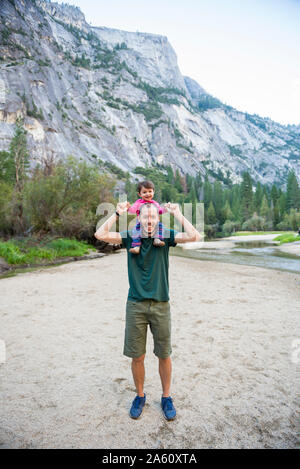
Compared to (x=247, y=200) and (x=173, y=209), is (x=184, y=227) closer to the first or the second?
(x=173, y=209)

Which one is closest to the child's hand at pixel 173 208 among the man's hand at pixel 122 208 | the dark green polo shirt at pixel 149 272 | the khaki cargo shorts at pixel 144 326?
the dark green polo shirt at pixel 149 272

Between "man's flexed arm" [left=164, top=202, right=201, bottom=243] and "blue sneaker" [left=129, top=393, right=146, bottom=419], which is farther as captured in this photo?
"blue sneaker" [left=129, top=393, right=146, bottom=419]

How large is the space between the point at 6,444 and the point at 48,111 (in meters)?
102

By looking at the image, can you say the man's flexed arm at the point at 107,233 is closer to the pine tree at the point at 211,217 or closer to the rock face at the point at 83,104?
the rock face at the point at 83,104

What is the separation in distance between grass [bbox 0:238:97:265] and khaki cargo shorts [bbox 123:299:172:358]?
1472 cm

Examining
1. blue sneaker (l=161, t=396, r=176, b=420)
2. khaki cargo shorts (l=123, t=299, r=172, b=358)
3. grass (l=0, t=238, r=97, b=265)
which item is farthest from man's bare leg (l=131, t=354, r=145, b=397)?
grass (l=0, t=238, r=97, b=265)

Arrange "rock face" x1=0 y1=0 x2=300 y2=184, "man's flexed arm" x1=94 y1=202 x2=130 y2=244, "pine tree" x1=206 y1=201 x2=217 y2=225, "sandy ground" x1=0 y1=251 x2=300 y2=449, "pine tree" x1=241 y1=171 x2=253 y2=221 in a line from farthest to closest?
"pine tree" x1=206 y1=201 x2=217 y2=225 < "pine tree" x1=241 y1=171 x2=253 y2=221 < "rock face" x1=0 y1=0 x2=300 y2=184 < "man's flexed arm" x1=94 y1=202 x2=130 y2=244 < "sandy ground" x1=0 y1=251 x2=300 y2=449

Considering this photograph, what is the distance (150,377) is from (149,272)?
6.14 feet

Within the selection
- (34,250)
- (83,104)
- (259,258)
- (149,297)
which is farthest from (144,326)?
(83,104)

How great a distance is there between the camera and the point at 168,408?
292 centimetres

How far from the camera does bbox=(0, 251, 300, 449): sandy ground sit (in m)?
2.67

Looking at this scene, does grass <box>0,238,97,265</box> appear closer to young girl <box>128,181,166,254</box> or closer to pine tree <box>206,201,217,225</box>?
young girl <box>128,181,166,254</box>
